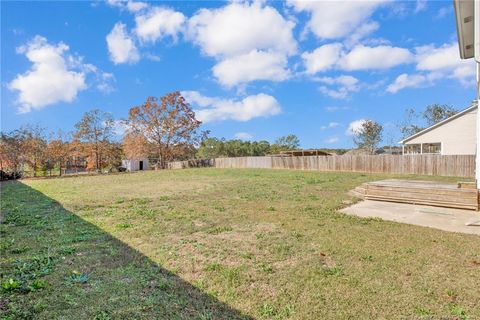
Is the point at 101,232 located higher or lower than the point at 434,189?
lower

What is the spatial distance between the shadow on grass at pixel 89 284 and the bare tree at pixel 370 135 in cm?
3501

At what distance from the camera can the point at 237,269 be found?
3174 mm

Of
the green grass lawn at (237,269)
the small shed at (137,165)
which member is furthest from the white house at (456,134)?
the small shed at (137,165)

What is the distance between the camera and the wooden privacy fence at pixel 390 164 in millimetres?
15911

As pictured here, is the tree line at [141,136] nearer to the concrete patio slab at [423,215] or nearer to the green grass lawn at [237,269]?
the green grass lawn at [237,269]

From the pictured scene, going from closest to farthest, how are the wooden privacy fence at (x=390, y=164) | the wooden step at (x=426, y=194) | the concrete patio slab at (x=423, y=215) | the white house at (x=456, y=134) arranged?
the concrete patio slab at (x=423, y=215) → the wooden step at (x=426, y=194) → the wooden privacy fence at (x=390, y=164) → the white house at (x=456, y=134)

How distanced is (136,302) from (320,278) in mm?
1874

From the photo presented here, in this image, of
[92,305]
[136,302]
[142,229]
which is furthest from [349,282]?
[142,229]

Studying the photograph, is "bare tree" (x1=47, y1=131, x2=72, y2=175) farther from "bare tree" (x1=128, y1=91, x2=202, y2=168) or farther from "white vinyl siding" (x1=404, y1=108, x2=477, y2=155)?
"white vinyl siding" (x1=404, y1=108, x2=477, y2=155)

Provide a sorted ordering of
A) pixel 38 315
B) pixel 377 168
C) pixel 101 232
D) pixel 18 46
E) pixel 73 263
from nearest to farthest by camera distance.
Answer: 1. pixel 38 315
2. pixel 73 263
3. pixel 101 232
4. pixel 18 46
5. pixel 377 168

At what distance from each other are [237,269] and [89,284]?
1609mm

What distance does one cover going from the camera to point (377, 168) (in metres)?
19.7

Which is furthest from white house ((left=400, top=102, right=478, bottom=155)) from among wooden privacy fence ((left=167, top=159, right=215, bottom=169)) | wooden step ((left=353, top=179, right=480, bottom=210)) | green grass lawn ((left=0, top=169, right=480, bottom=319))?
wooden privacy fence ((left=167, top=159, right=215, bottom=169))

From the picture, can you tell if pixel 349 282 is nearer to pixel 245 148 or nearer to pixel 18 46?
pixel 18 46
